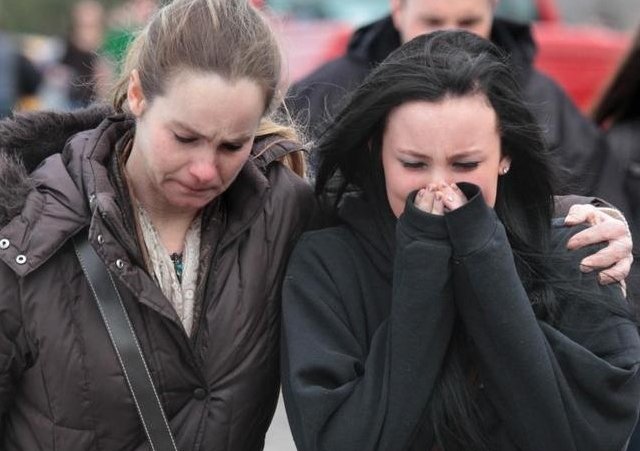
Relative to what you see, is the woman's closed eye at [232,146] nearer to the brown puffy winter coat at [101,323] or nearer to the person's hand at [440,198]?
the brown puffy winter coat at [101,323]

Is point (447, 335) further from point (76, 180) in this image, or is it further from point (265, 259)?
point (76, 180)

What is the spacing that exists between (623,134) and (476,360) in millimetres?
2314

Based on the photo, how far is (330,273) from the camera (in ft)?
9.63

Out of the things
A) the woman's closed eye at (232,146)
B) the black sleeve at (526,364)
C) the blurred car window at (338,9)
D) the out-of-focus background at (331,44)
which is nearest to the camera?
the black sleeve at (526,364)

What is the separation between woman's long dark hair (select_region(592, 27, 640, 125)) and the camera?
501 cm

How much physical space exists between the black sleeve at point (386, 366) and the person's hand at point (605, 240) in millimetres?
354

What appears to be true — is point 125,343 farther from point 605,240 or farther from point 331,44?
point 331,44

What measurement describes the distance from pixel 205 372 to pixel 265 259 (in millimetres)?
280

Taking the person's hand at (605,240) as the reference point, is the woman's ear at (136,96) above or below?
above

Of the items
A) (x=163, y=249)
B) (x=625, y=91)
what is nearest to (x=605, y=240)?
(x=163, y=249)

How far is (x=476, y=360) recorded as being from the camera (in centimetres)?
282

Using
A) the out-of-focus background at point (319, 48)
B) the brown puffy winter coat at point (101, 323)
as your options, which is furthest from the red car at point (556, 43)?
the brown puffy winter coat at point (101, 323)

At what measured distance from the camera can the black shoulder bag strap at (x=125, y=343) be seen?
9.21 feet

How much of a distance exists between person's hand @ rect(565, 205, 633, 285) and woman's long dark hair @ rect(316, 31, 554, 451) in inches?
2.8
